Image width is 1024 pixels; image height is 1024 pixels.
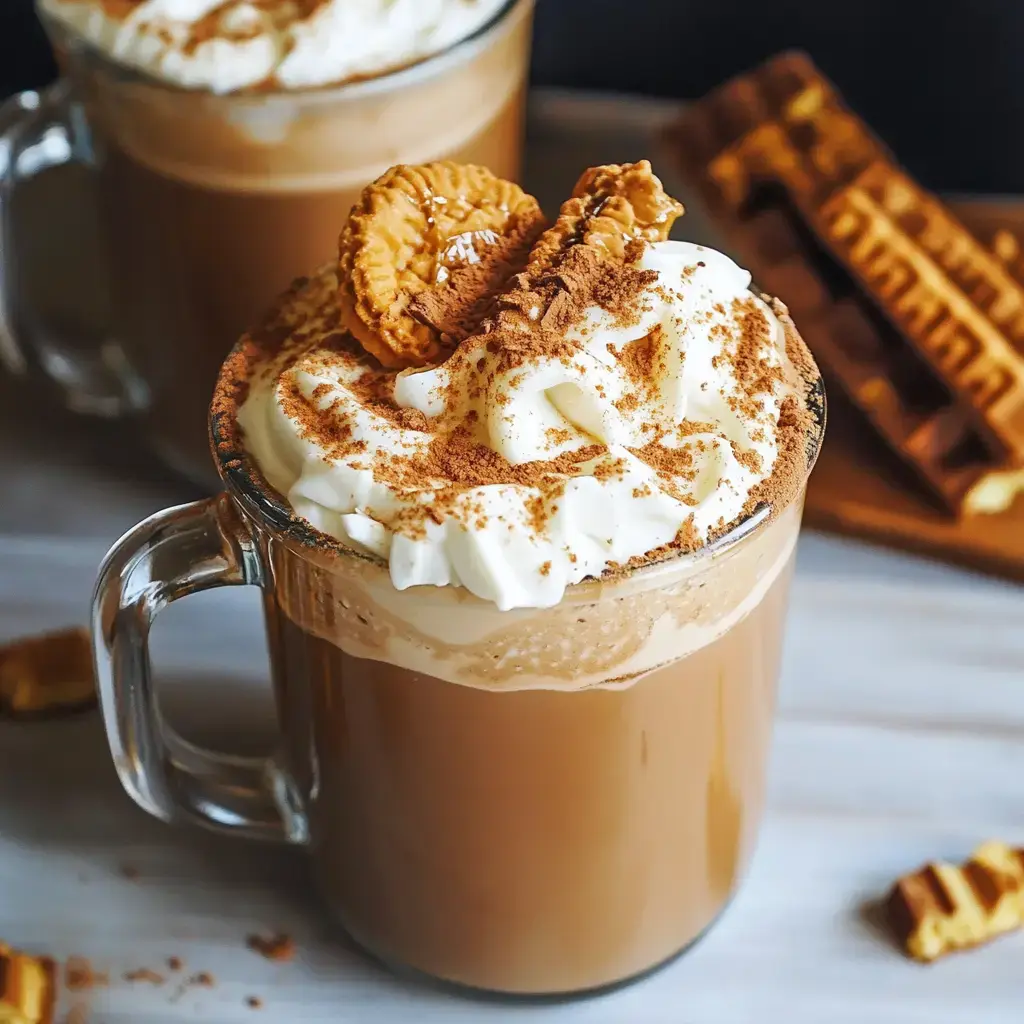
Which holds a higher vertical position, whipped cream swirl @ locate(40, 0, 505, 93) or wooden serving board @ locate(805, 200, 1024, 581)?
whipped cream swirl @ locate(40, 0, 505, 93)

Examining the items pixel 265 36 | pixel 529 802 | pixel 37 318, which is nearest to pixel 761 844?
pixel 529 802

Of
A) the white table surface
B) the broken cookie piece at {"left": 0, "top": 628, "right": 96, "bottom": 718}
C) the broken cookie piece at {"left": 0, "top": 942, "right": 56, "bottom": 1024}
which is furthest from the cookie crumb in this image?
the broken cookie piece at {"left": 0, "top": 628, "right": 96, "bottom": 718}

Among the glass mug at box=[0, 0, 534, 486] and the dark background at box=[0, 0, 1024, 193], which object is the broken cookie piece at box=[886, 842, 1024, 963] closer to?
the glass mug at box=[0, 0, 534, 486]

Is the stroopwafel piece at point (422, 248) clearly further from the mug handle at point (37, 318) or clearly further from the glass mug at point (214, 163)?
the mug handle at point (37, 318)

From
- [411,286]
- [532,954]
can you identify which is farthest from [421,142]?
[532,954]

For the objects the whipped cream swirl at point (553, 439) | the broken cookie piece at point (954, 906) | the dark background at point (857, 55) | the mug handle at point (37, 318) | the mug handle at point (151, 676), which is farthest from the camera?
the dark background at point (857, 55)

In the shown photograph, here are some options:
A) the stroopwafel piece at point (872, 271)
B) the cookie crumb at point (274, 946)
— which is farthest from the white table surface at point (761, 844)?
the stroopwafel piece at point (872, 271)

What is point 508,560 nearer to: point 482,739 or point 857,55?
point 482,739
